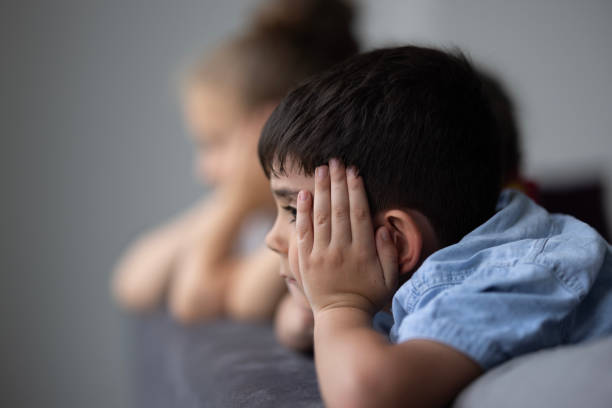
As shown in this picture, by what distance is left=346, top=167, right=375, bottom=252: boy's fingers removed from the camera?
560 mm

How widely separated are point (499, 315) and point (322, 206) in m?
0.20

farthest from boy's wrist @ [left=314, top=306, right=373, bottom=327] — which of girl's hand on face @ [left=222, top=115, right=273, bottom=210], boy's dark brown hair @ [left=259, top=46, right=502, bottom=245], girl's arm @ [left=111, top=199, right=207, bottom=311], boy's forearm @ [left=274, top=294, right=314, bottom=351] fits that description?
girl's arm @ [left=111, top=199, right=207, bottom=311]

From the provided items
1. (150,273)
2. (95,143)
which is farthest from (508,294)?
(95,143)

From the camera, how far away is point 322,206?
1.88ft

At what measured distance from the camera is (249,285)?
44.1 inches

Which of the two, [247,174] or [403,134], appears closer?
[403,134]

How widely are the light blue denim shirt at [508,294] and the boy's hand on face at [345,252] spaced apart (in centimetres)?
4

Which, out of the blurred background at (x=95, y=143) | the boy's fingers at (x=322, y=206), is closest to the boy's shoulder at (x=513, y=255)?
the boy's fingers at (x=322, y=206)

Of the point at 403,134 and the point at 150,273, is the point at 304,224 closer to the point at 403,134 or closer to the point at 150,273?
the point at 403,134

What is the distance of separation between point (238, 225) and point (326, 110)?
770 millimetres

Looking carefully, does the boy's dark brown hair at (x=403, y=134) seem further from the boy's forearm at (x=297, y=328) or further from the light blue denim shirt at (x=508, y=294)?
the boy's forearm at (x=297, y=328)

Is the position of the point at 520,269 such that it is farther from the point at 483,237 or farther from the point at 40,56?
the point at 40,56

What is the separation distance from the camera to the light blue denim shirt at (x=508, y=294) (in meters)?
0.46

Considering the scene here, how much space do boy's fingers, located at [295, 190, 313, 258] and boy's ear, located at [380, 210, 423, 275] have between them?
0.07 metres
